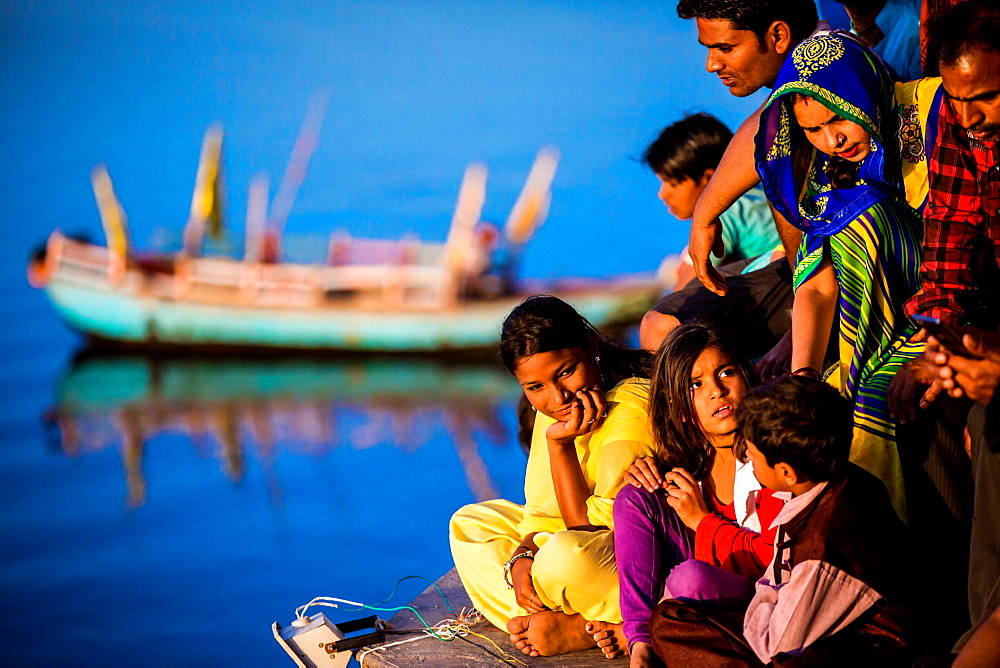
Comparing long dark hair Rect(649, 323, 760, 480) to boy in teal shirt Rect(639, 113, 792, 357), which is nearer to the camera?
long dark hair Rect(649, 323, 760, 480)

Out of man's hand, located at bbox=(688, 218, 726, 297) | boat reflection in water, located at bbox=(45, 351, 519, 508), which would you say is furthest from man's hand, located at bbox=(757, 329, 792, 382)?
boat reflection in water, located at bbox=(45, 351, 519, 508)

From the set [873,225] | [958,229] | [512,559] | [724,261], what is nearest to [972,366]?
[958,229]

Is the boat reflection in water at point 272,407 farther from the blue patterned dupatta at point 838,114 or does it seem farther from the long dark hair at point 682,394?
the blue patterned dupatta at point 838,114

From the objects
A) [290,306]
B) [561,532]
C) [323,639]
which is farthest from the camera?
[290,306]

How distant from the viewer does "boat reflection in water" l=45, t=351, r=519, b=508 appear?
785 centimetres

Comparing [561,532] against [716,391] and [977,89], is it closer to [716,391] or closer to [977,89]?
[716,391]

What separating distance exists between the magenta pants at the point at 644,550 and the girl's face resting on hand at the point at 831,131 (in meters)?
0.66

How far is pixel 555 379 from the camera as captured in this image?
6.81 ft

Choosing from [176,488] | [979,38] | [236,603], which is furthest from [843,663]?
[176,488]

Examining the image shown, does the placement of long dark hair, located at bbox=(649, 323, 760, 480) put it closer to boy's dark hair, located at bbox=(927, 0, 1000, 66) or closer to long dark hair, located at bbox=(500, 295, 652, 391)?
long dark hair, located at bbox=(500, 295, 652, 391)

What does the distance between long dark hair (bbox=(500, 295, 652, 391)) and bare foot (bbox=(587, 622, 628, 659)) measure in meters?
0.48

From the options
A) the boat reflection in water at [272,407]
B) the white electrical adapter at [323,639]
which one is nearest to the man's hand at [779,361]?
the white electrical adapter at [323,639]

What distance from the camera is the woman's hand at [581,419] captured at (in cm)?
197

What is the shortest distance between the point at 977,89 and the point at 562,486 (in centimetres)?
100
